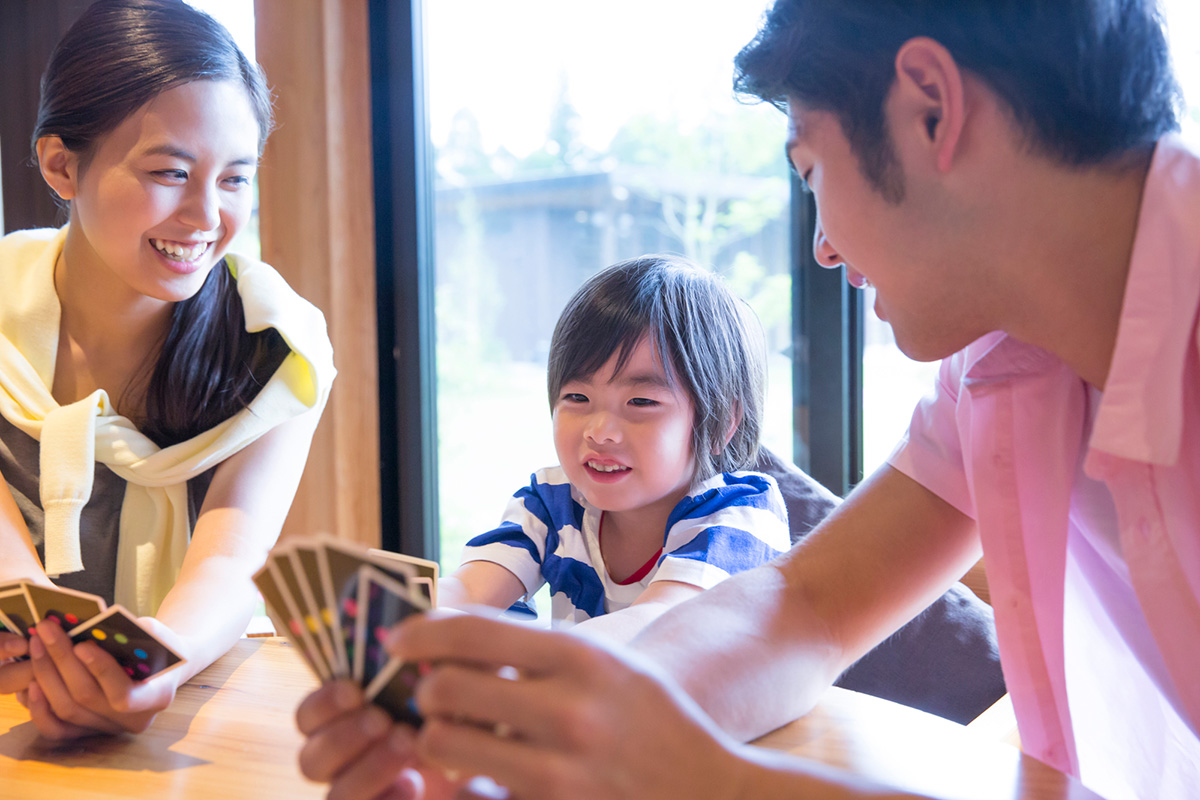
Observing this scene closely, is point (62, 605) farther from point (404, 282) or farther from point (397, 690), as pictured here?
point (404, 282)

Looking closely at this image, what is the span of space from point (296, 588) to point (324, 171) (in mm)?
2283

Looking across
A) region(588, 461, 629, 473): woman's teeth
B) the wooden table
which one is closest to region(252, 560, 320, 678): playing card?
the wooden table

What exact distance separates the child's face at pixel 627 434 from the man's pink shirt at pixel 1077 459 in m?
0.39

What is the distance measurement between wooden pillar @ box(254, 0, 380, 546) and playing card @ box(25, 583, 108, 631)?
6.18ft

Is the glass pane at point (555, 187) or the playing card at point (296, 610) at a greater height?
the glass pane at point (555, 187)

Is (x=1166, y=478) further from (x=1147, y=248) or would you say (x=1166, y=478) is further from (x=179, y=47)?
(x=179, y=47)

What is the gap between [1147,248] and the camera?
814 mm

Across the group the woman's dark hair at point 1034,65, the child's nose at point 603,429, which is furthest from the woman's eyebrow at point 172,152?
the woman's dark hair at point 1034,65

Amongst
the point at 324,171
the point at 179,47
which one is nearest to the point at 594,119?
the point at 324,171

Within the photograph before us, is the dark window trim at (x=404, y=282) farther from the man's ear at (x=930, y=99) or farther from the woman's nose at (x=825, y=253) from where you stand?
the man's ear at (x=930, y=99)

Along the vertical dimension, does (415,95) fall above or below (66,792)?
above

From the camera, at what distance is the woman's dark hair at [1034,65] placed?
808 millimetres

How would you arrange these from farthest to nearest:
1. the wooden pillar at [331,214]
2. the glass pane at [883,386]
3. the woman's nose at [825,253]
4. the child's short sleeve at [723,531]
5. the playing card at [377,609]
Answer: the wooden pillar at [331,214]
the glass pane at [883,386]
the child's short sleeve at [723,531]
the woman's nose at [825,253]
the playing card at [377,609]

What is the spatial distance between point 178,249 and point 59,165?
0.80ft
